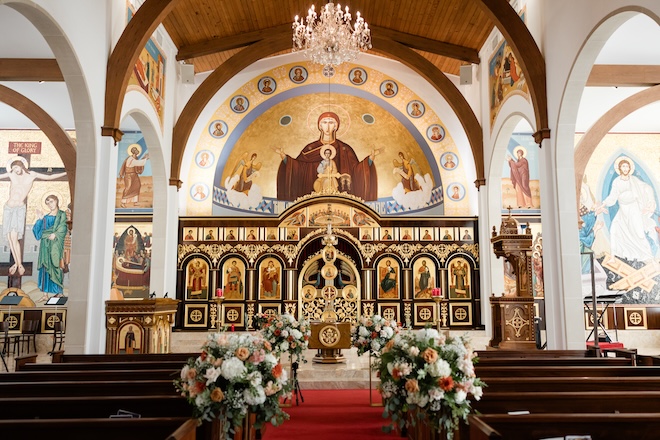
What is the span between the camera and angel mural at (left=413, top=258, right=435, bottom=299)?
14.9 meters

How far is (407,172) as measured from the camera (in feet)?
52.6

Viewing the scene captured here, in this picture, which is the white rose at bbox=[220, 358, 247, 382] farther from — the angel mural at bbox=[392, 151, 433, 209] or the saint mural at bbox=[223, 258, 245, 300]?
the angel mural at bbox=[392, 151, 433, 209]

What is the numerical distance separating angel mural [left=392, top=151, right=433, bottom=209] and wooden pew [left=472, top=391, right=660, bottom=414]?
38.0ft

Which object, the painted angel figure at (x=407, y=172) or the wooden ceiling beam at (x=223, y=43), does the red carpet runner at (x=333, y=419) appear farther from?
the wooden ceiling beam at (x=223, y=43)

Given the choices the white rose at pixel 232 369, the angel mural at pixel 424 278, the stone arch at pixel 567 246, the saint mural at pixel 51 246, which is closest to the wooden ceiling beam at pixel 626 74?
the stone arch at pixel 567 246

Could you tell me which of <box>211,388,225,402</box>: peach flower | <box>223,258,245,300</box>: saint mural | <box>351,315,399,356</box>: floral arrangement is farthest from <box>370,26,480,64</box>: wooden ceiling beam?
<box>211,388,225,402</box>: peach flower

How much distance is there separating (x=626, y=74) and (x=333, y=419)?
9.80m

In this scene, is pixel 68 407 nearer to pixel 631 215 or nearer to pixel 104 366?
pixel 104 366

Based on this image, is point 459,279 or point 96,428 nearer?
point 96,428

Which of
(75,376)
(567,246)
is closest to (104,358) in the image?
(75,376)

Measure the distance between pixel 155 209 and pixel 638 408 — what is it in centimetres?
1141

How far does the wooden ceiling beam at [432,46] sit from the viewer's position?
46.9 ft

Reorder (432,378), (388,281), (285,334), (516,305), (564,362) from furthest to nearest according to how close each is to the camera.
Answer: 1. (388,281)
2. (516,305)
3. (285,334)
4. (564,362)
5. (432,378)

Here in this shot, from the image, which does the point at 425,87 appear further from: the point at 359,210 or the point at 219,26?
the point at 219,26
